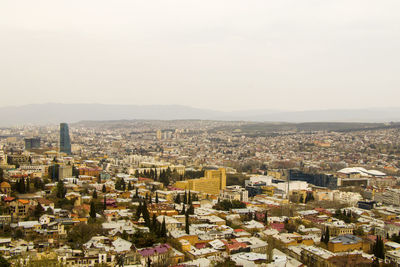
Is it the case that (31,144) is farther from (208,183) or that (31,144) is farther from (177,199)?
(177,199)

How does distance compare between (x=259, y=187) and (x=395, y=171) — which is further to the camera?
(x=395, y=171)

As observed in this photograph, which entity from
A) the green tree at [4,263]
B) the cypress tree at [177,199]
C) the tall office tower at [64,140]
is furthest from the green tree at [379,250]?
the tall office tower at [64,140]

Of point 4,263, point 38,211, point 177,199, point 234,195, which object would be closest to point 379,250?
point 177,199

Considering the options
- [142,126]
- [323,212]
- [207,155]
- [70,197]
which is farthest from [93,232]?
[142,126]

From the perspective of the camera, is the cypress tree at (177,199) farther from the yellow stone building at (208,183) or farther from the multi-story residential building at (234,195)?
the yellow stone building at (208,183)

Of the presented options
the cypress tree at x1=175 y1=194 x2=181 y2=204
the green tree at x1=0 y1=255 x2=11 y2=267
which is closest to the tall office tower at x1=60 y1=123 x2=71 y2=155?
the cypress tree at x1=175 y1=194 x2=181 y2=204

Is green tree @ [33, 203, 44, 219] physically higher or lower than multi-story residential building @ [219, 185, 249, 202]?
higher

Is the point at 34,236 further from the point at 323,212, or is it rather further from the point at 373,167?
the point at 373,167

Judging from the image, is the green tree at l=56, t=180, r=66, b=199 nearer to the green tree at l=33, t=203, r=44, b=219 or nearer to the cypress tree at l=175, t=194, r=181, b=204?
the green tree at l=33, t=203, r=44, b=219

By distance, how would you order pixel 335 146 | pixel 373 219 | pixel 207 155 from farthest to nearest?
pixel 335 146 < pixel 207 155 < pixel 373 219
